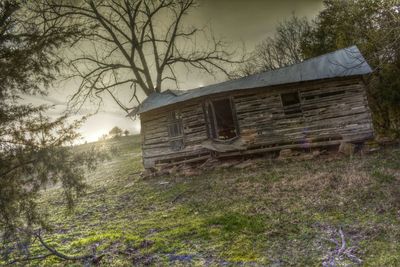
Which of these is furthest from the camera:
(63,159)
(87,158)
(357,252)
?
(87,158)

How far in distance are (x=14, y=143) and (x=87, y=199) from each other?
27.1ft

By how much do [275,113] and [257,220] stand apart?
8257mm

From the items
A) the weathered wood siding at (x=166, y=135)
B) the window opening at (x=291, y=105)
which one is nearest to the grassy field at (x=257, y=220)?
the window opening at (x=291, y=105)

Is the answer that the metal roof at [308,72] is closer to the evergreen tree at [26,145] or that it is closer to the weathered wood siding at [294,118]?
the weathered wood siding at [294,118]

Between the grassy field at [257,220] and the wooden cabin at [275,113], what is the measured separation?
7.24ft

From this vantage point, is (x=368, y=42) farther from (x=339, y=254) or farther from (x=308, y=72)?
(x=339, y=254)

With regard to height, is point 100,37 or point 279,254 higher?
point 100,37

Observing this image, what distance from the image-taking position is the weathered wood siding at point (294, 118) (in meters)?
12.6

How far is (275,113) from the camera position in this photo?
1395cm

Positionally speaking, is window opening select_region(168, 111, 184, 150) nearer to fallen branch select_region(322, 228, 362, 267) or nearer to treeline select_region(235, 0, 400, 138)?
treeline select_region(235, 0, 400, 138)

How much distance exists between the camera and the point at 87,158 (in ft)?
19.0

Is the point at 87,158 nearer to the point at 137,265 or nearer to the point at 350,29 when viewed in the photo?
the point at 137,265

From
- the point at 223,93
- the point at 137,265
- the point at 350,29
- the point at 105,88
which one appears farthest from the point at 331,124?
the point at 105,88

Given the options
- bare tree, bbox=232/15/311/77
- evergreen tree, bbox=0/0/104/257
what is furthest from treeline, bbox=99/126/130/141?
evergreen tree, bbox=0/0/104/257
